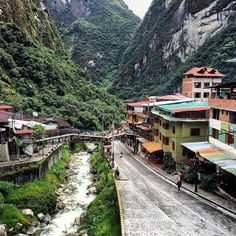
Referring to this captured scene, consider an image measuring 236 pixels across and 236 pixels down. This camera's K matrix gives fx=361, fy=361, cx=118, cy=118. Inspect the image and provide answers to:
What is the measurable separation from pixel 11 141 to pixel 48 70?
70.1 metres

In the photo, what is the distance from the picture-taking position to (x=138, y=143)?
75125 mm

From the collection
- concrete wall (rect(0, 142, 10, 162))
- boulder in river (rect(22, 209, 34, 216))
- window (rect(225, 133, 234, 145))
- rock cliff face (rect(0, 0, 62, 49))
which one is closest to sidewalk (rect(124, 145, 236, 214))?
window (rect(225, 133, 234, 145))

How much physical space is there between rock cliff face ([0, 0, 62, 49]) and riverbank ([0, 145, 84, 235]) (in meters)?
92.2

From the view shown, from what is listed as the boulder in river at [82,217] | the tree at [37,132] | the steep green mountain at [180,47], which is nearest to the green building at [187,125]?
the boulder in river at [82,217]

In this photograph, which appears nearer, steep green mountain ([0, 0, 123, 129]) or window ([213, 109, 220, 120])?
window ([213, 109, 220, 120])

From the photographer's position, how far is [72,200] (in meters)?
47.2

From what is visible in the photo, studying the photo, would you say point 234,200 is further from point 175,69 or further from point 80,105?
point 175,69

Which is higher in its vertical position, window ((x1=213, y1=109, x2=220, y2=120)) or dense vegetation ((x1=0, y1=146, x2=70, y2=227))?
window ((x1=213, y1=109, x2=220, y2=120))

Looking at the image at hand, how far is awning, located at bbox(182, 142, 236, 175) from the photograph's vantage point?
108 ft

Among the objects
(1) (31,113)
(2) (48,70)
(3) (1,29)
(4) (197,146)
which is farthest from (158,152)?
(3) (1,29)

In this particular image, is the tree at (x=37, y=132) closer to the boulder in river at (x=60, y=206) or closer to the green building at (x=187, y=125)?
the boulder in river at (x=60, y=206)

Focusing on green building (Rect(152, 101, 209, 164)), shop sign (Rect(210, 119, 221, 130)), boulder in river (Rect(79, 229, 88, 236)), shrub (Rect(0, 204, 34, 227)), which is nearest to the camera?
boulder in river (Rect(79, 229, 88, 236))

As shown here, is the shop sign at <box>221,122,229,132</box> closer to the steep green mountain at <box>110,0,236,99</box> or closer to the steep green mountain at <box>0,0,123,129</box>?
the steep green mountain at <box>0,0,123,129</box>

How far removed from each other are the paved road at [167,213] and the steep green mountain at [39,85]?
5313 centimetres
